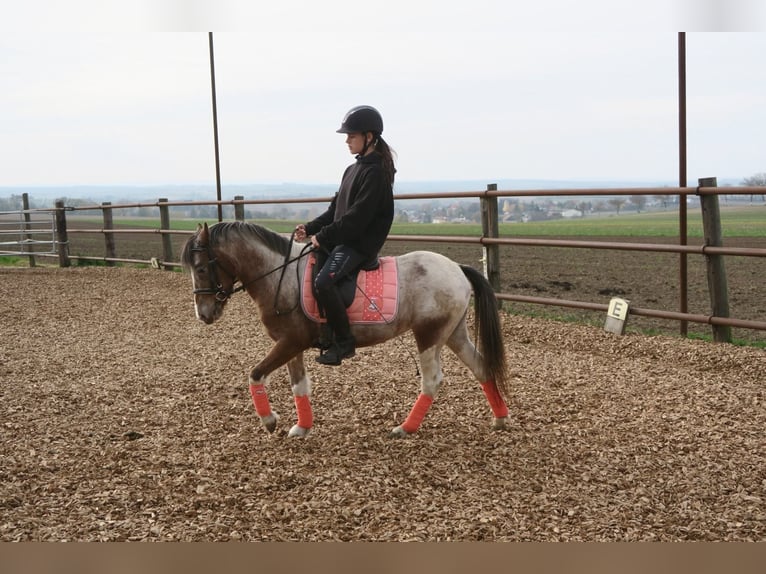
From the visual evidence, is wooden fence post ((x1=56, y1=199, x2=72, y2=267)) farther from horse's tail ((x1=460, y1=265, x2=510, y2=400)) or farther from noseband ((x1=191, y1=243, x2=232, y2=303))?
horse's tail ((x1=460, y1=265, x2=510, y2=400))

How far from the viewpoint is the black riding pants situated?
4305 mm

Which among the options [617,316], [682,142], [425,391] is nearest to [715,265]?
[617,316]

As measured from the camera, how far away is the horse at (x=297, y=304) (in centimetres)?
441

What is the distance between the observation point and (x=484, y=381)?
4645mm

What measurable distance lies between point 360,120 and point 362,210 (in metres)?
0.49

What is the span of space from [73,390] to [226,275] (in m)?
2.09

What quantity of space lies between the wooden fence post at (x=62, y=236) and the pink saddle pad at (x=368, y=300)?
1350 centimetres

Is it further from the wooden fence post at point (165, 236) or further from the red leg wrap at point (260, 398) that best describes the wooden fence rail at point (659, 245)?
the red leg wrap at point (260, 398)

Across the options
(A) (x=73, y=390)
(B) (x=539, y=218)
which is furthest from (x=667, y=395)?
(B) (x=539, y=218)

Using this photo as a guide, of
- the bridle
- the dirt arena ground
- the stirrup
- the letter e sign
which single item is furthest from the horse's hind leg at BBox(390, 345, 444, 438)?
the letter e sign

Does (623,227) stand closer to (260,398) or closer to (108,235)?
(108,235)

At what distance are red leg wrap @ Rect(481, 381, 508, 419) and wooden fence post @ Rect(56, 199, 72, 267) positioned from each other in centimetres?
1385

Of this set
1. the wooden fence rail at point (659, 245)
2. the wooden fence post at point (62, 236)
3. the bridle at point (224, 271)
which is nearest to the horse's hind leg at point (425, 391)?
the bridle at point (224, 271)

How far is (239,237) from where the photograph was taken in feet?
14.7
